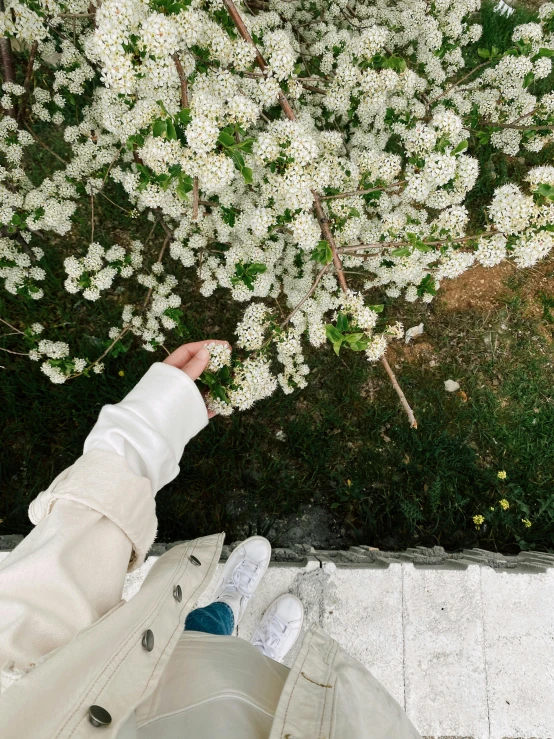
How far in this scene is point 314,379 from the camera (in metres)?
3.22

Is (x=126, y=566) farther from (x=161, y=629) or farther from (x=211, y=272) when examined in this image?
(x=211, y=272)

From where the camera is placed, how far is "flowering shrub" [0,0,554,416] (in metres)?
1.59

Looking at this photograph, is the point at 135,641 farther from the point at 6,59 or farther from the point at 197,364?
the point at 6,59

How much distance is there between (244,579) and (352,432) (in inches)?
47.2

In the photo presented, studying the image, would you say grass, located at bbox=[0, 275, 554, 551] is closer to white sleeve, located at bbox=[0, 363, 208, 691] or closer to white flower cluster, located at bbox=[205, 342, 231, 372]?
white flower cluster, located at bbox=[205, 342, 231, 372]

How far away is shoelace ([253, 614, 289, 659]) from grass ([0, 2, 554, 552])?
57cm

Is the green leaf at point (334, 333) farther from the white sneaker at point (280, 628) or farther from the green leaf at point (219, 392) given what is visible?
the white sneaker at point (280, 628)

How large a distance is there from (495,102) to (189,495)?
2937 mm

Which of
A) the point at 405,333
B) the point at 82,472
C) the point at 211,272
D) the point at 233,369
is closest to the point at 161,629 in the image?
the point at 82,472

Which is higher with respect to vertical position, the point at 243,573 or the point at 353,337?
the point at 353,337

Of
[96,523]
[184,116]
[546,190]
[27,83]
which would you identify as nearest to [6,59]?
[27,83]

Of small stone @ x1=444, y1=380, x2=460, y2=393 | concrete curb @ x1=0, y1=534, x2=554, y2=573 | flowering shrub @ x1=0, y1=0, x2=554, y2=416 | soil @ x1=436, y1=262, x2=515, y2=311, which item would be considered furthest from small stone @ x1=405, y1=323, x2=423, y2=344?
concrete curb @ x1=0, y1=534, x2=554, y2=573

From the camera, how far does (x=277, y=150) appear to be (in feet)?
A: 5.50

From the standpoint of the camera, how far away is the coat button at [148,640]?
1182mm
